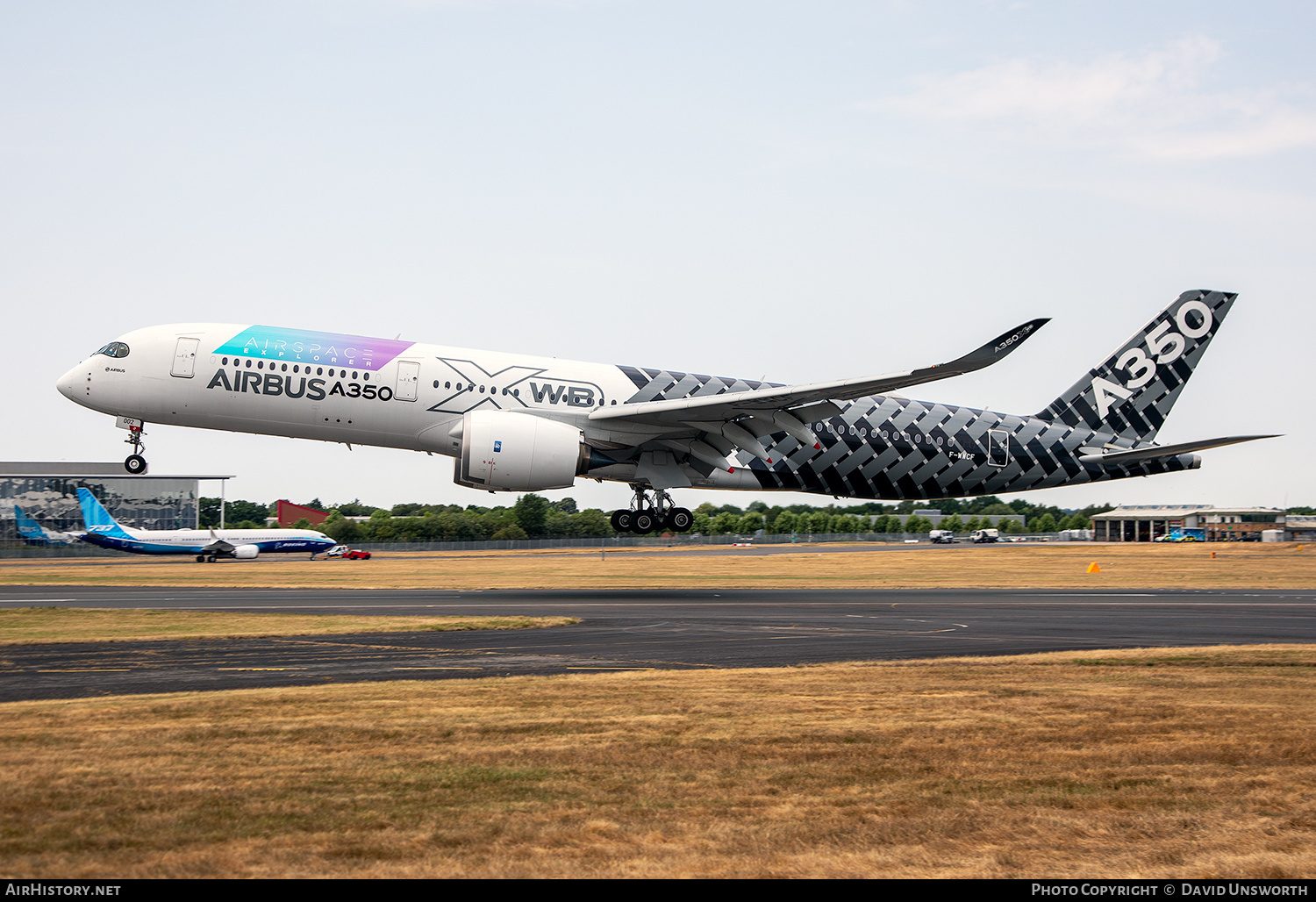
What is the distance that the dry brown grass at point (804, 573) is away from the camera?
41.1 m

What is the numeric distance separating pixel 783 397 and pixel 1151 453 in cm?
1284

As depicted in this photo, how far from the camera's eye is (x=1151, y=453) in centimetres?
3412

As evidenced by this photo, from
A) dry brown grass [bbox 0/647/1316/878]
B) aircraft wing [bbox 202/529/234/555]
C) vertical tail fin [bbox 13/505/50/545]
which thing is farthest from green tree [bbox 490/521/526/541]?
dry brown grass [bbox 0/647/1316/878]

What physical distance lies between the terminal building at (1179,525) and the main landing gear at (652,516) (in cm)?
8370

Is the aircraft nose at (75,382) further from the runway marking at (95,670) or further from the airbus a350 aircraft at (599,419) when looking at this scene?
the runway marking at (95,670)

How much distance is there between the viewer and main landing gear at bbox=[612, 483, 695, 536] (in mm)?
32750

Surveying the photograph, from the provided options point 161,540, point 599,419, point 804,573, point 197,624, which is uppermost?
point 599,419

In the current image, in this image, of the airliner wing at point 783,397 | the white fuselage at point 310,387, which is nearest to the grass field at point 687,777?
the airliner wing at point 783,397

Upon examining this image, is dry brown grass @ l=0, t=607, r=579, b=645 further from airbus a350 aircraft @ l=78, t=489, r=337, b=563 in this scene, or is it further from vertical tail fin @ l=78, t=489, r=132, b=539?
vertical tail fin @ l=78, t=489, r=132, b=539

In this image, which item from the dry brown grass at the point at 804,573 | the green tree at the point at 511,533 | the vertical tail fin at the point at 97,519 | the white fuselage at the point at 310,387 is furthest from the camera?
the green tree at the point at 511,533

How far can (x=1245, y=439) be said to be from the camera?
30156mm

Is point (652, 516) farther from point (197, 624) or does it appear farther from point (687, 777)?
point (687, 777)

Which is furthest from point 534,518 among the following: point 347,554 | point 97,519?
point 97,519

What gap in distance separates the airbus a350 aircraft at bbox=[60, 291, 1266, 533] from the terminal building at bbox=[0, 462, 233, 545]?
7409 centimetres
